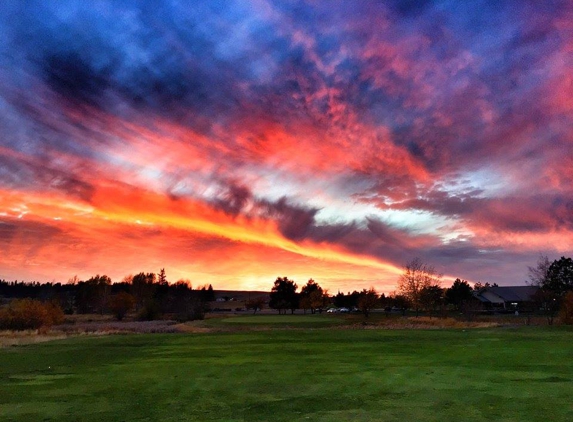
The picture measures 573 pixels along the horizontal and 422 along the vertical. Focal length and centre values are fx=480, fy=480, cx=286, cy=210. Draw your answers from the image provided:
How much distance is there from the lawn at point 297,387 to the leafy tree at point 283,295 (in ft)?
417

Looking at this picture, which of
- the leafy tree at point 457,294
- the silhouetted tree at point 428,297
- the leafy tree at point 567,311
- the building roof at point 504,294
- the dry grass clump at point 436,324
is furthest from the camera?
the building roof at point 504,294

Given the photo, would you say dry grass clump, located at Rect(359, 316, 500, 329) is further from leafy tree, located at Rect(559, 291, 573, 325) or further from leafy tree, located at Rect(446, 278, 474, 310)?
leafy tree, located at Rect(446, 278, 474, 310)

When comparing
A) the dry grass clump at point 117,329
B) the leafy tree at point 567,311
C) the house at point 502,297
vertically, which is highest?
the house at point 502,297

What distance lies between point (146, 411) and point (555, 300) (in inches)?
2997

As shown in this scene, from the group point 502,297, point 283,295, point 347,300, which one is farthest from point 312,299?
point 502,297

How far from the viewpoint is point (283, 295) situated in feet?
494

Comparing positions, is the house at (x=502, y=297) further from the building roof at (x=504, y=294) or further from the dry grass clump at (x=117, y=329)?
the dry grass clump at (x=117, y=329)

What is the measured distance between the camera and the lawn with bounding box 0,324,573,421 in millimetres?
11070

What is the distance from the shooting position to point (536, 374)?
53.8ft

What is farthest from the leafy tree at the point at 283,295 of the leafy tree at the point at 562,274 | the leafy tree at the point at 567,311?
the leafy tree at the point at 567,311

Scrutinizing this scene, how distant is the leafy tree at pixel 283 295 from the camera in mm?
150250

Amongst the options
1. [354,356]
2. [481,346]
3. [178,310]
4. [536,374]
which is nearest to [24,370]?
[354,356]

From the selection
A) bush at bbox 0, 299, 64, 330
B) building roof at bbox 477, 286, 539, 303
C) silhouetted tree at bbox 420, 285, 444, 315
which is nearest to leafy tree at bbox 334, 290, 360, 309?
building roof at bbox 477, 286, 539, 303

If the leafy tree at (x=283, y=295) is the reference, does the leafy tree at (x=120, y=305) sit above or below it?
below
